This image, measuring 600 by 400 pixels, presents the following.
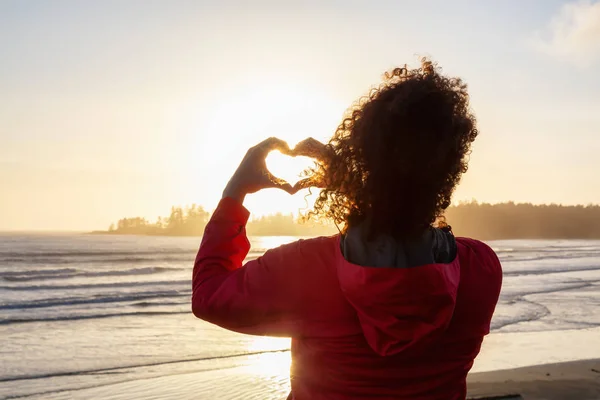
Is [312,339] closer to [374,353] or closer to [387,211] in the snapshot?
[374,353]

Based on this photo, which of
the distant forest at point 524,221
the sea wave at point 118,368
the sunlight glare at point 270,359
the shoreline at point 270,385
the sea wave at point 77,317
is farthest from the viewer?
the distant forest at point 524,221

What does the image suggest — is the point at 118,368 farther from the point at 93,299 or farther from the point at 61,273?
the point at 61,273

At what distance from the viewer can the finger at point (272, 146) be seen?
1.57m

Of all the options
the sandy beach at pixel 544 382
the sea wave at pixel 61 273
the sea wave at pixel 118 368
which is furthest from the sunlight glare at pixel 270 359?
the sea wave at pixel 61 273

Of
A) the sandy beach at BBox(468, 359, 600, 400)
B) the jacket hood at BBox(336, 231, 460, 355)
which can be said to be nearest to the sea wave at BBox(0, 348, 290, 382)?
the sandy beach at BBox(468, 359, 600, 400)

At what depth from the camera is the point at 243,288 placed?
1409mm

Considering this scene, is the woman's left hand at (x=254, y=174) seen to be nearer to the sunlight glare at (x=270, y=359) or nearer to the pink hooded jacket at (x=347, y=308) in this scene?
the pink hooded jacket at (x=347, y=308)

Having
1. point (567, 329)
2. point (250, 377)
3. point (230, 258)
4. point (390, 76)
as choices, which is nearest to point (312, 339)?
point (230, 258)

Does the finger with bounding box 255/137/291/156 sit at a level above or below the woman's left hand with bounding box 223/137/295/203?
above

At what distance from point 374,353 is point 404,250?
0.86ft

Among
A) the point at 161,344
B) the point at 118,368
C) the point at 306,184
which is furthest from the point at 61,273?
the point at 306,184

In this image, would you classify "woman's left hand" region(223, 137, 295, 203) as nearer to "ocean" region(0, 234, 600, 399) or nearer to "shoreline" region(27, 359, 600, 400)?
"shoreline" region(27, 359, 600, 400)

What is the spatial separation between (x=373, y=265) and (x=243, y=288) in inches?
11.6

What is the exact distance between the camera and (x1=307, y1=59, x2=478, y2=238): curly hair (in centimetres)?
142
